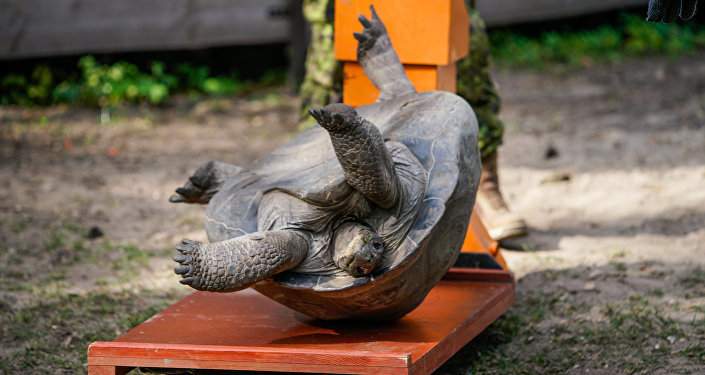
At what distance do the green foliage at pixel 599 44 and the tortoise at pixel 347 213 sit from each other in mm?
6633

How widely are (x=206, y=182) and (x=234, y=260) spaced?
60 cm

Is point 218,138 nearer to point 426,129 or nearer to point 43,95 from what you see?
point 43,95

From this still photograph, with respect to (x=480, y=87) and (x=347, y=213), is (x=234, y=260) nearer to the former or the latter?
(x=347, y=213)

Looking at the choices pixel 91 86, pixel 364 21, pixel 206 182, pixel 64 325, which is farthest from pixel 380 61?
pixel 91 86

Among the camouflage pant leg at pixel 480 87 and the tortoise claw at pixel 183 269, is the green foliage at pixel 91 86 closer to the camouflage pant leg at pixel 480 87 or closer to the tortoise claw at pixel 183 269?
the camouflage pant leg at pixel 480 87

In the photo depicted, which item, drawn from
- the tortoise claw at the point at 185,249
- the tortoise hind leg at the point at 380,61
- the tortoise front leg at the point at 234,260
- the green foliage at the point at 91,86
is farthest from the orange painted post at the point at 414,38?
the green foliage at the point at 91,86

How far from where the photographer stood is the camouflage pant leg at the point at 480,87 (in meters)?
3.99

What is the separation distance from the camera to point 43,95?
24.0 ft

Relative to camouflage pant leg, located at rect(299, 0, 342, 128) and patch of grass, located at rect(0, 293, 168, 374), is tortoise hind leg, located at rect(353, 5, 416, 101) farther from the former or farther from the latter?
patch of grass, located at rect(0, 293, 168, 374)

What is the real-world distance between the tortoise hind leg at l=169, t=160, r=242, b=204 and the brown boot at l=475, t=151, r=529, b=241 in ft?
5.32

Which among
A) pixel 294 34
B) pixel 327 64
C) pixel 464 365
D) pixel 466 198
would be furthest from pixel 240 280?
pixel 294 34

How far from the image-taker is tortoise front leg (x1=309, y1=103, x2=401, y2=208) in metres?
1.95

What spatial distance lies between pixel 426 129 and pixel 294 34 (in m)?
5.24

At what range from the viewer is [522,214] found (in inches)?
179
